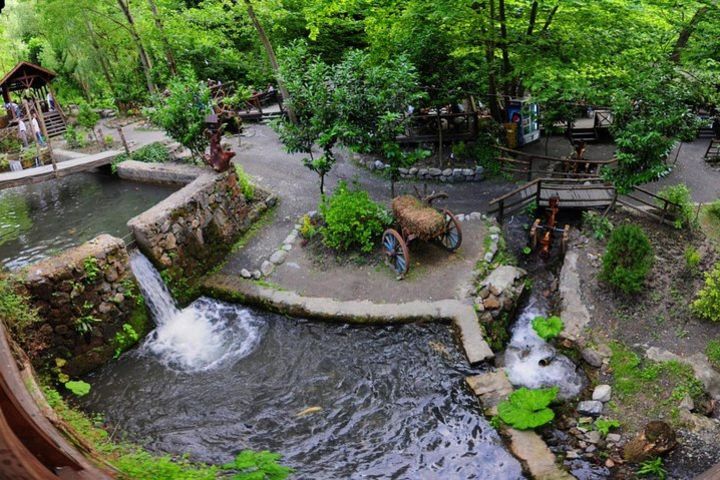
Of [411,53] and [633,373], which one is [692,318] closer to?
[633,373]

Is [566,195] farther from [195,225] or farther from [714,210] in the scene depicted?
[195,225]

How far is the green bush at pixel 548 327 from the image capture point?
8.46 metres

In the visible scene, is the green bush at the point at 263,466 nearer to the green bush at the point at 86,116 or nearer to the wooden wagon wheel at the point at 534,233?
the wooden wagon wheel at the point at 534,233

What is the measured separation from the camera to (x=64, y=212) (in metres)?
12.4

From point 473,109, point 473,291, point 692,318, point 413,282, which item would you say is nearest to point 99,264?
point 413,282

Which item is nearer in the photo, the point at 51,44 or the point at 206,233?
the point at 206,233

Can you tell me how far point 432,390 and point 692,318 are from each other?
4.93 metres

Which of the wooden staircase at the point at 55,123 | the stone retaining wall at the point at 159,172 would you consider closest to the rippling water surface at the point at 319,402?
the stone retaining wall at the point at 159,172

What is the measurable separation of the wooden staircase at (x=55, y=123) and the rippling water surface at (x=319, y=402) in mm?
14475

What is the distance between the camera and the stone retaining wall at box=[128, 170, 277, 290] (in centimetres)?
955

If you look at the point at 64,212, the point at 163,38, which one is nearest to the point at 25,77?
the point at 163,38

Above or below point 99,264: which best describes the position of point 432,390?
below

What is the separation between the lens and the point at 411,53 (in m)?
12.9

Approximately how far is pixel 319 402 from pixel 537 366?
153 inches
